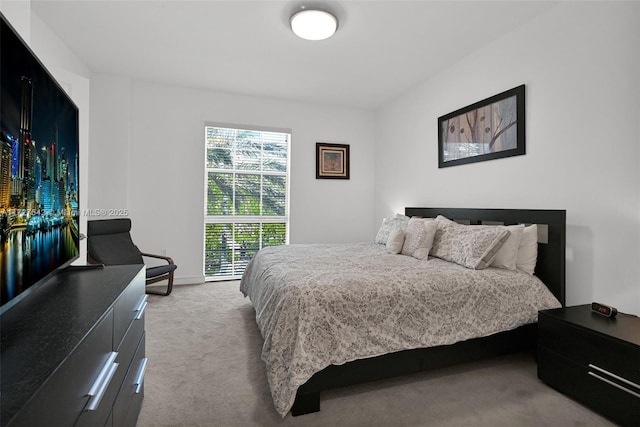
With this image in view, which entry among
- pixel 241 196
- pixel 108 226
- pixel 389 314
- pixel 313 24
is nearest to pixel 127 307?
pixel 389 314

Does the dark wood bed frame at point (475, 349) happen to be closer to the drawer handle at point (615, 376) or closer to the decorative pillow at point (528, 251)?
the decorative pillow at point (528, 251)

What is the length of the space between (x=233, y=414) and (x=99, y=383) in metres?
0.97

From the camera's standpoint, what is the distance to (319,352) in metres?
1.72

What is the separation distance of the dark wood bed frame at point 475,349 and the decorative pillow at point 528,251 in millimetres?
87

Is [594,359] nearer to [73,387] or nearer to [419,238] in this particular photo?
[419,238]

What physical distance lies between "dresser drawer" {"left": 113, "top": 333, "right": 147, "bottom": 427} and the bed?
2.18 feet

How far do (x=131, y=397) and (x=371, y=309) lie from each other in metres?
1.28

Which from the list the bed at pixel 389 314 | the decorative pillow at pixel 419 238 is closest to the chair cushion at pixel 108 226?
the bed at pixel 389 314

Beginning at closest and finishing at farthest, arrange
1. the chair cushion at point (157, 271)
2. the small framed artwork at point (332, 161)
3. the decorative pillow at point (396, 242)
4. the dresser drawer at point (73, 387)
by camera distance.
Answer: the dresser drawer at point (73, 387), the decorative pillow at point (396, 242), the chair cushion at point (157, 271), the small framed artwork at point (332, 161)

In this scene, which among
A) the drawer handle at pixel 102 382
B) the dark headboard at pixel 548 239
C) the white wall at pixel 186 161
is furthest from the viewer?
the white wall at pixel 186 161

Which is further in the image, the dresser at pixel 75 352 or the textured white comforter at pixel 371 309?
the textured white comforter at pixel 371 309

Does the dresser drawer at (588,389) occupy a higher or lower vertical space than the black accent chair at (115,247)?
lower

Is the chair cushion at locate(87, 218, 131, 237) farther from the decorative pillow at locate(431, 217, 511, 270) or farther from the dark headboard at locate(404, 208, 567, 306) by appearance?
the dark headboard at locate(404, 208, 567, 306)

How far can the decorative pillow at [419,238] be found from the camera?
284cm
